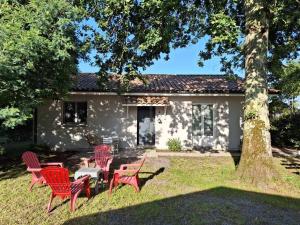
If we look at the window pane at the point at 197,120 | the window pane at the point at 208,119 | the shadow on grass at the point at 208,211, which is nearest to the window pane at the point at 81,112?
the window pane at the point at 197,120

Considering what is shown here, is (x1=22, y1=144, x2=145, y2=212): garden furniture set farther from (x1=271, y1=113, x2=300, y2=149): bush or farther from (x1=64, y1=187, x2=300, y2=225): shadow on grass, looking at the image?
(x1=271, y1=113, x2=300, y2=149): bush

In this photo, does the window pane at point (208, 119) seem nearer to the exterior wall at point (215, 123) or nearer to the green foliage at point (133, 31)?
the exterior wall at point (215, 123)

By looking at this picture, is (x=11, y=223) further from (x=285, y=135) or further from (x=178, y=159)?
(x=285, y=135)

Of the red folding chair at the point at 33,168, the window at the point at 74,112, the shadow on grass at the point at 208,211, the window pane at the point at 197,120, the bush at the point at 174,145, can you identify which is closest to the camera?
the shadow on grass at the point at 208,211

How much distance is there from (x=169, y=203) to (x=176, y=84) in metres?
12.9

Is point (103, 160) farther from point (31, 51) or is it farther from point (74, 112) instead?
point (74, 112)

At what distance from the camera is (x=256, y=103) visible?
10.8 m

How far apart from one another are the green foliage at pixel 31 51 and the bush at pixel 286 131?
15256mm

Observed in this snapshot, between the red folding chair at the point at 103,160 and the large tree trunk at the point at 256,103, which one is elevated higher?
the large tree trunk at the point at 256,103

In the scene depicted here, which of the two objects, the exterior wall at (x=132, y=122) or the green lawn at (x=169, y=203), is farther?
the exterior wall at (x=132, y=122)

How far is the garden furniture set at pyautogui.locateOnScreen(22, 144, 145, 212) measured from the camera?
7516 mm

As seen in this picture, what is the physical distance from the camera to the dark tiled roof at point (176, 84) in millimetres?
18484

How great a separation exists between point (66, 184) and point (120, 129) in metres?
11.5

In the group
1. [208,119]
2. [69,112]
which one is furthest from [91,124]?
[208,119]
